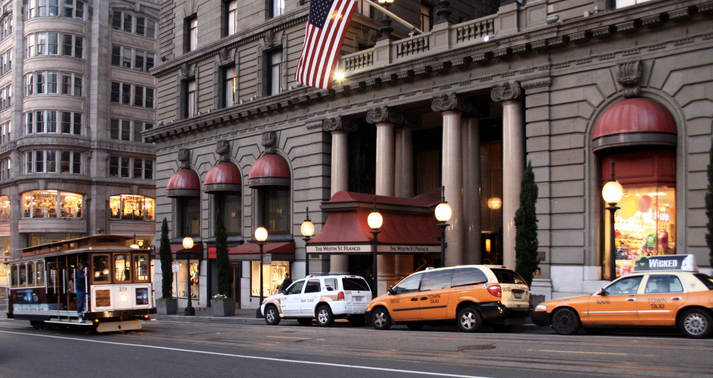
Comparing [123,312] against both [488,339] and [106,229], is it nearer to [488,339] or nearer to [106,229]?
[488,339]

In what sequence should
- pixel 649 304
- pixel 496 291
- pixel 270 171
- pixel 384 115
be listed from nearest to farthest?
pixel 649 304
pixel 496 291
pixel 384 115
pixel 270 171

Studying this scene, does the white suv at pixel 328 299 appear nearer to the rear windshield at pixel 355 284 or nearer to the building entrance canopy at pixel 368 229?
the rear windshield at pixel 355 284

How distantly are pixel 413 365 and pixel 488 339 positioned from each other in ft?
14.4

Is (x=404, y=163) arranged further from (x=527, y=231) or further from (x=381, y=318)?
(x=381, y=318)

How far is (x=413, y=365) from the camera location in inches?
456

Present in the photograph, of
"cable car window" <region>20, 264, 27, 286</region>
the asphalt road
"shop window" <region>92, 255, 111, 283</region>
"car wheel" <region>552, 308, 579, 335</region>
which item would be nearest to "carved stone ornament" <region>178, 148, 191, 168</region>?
"cable car window" <region>20, 264, 27, 286</region>

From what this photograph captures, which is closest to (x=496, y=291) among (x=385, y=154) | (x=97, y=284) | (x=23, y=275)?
(x=97, y=284)

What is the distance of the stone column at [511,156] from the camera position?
980 inches

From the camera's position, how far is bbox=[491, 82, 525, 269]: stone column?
24891 millimetres

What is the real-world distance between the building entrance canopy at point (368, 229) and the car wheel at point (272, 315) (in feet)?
10.8

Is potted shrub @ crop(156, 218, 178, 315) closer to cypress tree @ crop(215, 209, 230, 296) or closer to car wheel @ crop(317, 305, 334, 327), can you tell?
cypress tree @ crop(215, 209, 230, 296)

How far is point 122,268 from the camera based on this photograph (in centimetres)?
2098

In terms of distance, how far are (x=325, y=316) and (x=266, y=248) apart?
1135 centimetres

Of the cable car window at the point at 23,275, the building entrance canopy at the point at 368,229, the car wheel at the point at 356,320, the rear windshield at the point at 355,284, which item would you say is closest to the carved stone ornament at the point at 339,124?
the building entrance canopy at the point at 368,229
